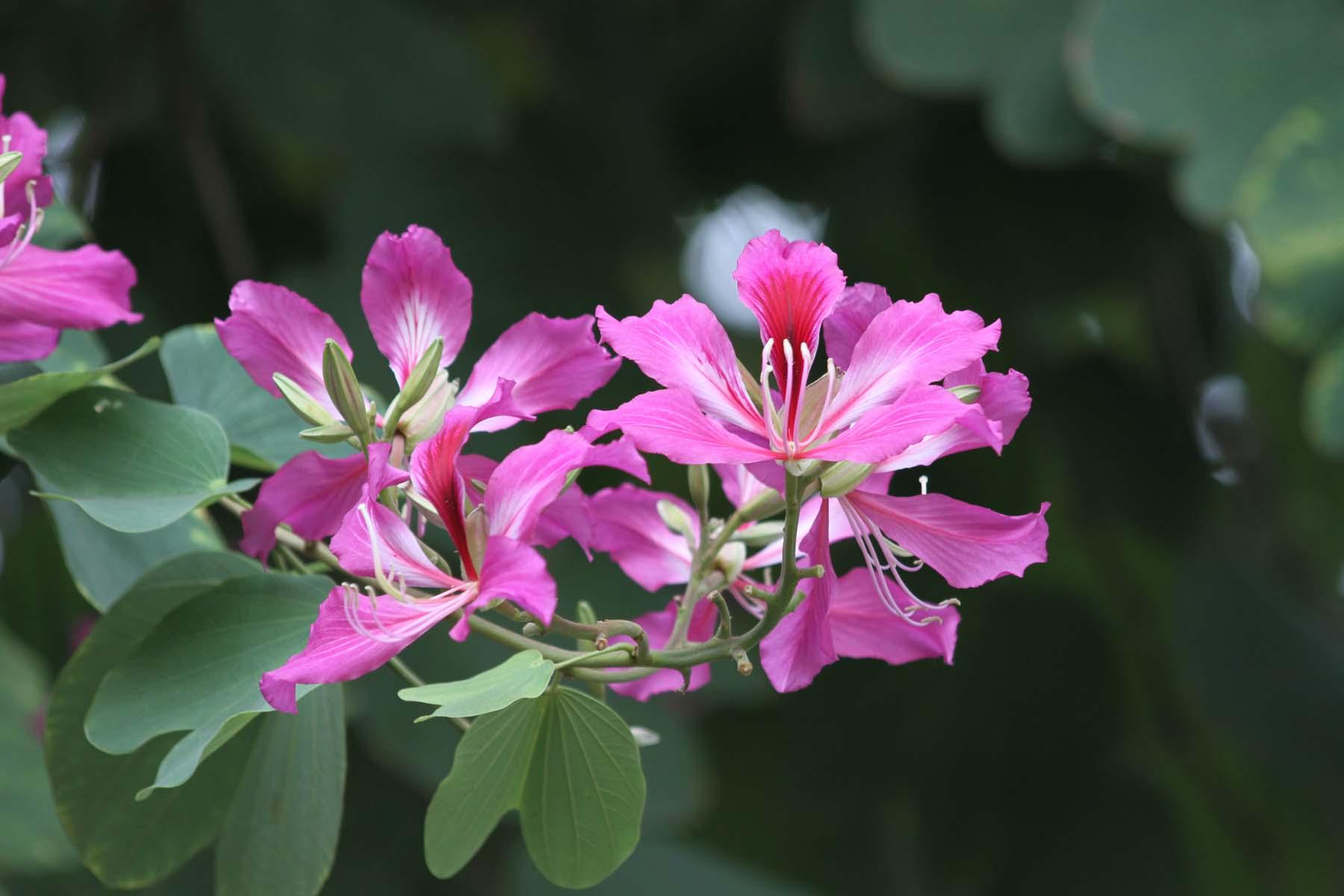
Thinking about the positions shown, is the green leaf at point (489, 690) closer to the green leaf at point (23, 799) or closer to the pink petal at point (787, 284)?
the pink petal at point (787, 284)

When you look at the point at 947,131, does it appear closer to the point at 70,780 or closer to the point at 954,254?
the point at 954,254

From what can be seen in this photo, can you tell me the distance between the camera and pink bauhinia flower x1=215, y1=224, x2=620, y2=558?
48 cm

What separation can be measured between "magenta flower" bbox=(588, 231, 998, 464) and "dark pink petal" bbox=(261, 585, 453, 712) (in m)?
0.09

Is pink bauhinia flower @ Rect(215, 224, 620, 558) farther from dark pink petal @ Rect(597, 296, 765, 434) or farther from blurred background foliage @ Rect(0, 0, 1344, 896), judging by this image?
blurred background foliage @ Rect(0, 0, 1344, 896)

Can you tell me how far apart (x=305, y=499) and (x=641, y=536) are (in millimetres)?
133

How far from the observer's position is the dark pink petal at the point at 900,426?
385 mm

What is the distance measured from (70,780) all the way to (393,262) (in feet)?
0.77

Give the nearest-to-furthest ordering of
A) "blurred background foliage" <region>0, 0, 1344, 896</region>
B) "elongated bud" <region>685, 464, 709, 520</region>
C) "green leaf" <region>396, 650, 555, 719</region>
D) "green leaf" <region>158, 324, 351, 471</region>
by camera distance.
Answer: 1. "green leaf" <region>396, 650, 555, 719</region>
2. "elongated bud" <region>685, 464, 709, 520</region>
3. "green leaf" <region>158, 324, 351, 471</region>
4. "blurred background foliage" <region>0, 0, 1344, 896</region>

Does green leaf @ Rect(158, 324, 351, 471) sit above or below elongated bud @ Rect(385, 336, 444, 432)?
below

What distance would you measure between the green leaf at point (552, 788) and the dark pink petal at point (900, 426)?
0.12 m

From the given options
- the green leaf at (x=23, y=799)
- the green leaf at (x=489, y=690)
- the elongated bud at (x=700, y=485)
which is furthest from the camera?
the green leaf at (x=23, y=799)

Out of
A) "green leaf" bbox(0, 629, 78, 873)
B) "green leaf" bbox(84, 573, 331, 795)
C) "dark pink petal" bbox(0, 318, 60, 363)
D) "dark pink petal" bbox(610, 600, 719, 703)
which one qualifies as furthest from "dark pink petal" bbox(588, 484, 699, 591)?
"green leaf" bbox(0, 629, 78, 873)

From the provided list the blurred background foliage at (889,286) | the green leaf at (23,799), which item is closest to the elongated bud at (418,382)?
the green leaf at (23,799)

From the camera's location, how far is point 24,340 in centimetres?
53
